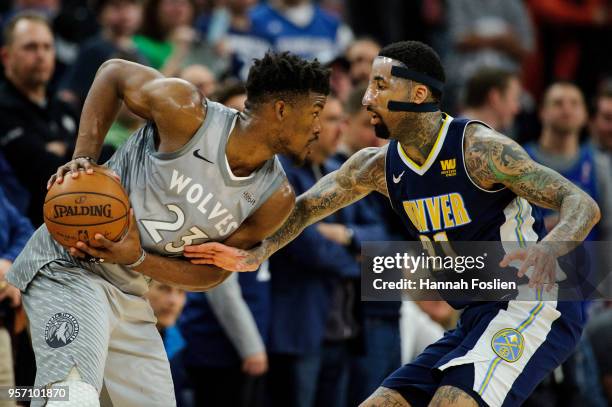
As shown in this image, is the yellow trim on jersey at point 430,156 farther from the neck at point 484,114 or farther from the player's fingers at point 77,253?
the neck at point 484,114

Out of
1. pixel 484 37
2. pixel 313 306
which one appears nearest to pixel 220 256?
pixel 313 306

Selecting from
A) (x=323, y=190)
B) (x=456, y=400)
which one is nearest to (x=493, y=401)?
(x=456, y=400)

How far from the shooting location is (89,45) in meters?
9.28

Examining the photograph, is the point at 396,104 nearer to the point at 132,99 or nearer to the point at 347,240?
the point at 132,99

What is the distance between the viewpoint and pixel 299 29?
10.6 meters

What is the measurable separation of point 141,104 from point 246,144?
0.61 meters

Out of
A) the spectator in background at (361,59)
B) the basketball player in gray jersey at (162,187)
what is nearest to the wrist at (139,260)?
the basketball player in gray jersey at (162,187)

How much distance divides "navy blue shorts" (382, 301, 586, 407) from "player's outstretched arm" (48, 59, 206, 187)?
1.86 meters

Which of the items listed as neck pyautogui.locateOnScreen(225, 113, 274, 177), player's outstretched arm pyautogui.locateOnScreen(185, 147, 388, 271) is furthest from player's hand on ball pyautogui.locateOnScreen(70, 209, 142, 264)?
player's outstretched arm pyautogui.locateOnScreen(185, 147, 388, 271)

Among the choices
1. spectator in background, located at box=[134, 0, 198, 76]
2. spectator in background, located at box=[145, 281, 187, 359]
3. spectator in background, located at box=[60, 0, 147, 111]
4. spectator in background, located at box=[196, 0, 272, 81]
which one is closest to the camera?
spectator in background, located at box=[145, 281, 187, 359]

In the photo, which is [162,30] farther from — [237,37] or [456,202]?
[456,202]

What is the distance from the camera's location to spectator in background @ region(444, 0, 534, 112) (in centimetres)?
1177

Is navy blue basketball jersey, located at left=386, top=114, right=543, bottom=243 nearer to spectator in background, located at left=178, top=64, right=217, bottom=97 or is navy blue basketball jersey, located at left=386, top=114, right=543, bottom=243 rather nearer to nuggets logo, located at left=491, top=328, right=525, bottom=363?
nuggets logo, located at left=491, top=328, right=525, bottom=363

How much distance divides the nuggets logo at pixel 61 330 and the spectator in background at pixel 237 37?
521 cm
